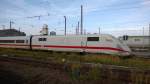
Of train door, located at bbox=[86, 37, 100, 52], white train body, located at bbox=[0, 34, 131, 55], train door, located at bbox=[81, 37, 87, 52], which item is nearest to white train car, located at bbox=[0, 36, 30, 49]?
white train body, located at bbox=[0, 34, 131, 55]

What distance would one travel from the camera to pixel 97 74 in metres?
9.56

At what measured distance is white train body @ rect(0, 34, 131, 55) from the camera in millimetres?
21141

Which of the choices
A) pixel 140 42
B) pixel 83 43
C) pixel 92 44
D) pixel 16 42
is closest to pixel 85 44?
pixel 83 43

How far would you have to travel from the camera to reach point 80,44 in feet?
78.8

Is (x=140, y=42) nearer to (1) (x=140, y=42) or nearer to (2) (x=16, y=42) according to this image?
(1) (x=140, y=42)

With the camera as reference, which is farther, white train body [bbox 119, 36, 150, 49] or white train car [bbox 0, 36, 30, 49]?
white train body [bbox 119, 36, 150, 49]

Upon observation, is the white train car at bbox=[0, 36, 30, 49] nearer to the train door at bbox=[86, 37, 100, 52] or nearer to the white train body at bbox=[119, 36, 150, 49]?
the train door at bbox=[86, 37, 100, 52]

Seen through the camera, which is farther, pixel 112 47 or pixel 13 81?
pixel 112 47

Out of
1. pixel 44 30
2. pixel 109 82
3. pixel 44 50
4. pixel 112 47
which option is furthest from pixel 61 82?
pixel 44 30

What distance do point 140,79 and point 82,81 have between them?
264 centimetres

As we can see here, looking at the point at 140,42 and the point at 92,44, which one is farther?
the point at 140,42

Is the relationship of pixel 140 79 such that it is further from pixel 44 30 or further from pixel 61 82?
pixel 44 30

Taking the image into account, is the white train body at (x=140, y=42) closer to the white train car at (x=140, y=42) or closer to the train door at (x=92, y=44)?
the white train car at (x=140, y=42)

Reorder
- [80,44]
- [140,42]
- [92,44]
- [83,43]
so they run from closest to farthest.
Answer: [92,44] → [83,43] → [80,44] → [140,42]
